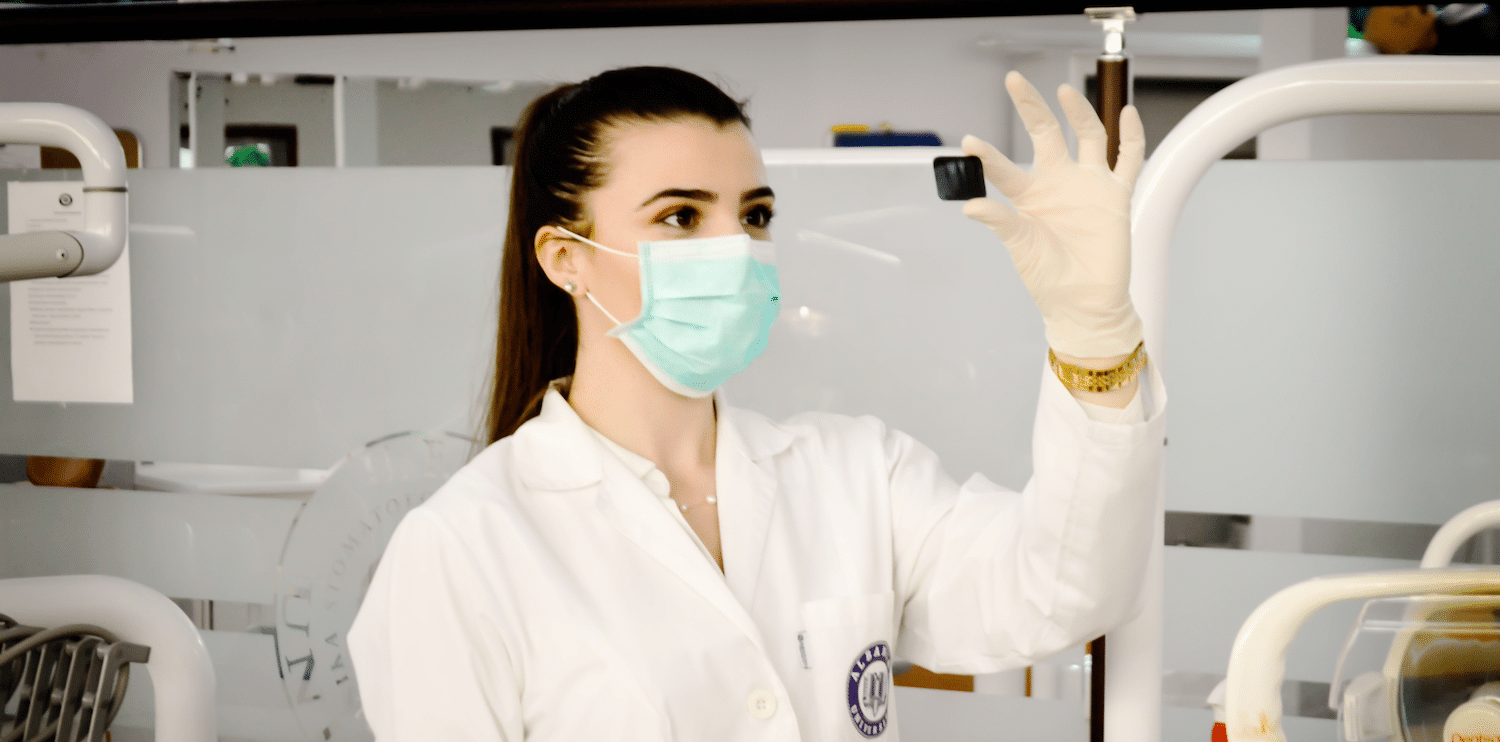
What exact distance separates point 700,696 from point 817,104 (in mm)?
1055

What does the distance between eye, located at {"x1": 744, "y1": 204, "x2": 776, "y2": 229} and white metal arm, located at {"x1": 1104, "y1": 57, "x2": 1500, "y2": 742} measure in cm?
38

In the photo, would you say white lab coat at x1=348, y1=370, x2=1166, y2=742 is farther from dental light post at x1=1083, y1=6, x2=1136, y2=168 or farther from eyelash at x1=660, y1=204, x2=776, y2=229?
dental light post at x1=1083, y1=6, x2=1136, y2=168

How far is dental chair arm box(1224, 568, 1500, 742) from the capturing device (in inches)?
36.0

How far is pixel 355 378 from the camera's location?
1711 millimetres

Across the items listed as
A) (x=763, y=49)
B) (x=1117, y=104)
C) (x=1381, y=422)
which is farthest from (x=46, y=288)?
(x=1381, y=422)

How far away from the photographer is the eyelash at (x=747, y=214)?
110cm

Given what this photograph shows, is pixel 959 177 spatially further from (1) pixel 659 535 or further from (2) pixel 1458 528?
(2) pixel 1458 528

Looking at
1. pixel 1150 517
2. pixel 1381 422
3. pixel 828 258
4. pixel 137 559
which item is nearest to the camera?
pixel 1150 517

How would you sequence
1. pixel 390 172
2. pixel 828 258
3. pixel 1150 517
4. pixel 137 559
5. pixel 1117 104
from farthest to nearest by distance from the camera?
pixel 137 559 → pixel 390 172 → pixel 828 258 → pixel 1117 104 → pixel 1150 517

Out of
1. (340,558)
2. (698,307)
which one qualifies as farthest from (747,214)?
(340,558)

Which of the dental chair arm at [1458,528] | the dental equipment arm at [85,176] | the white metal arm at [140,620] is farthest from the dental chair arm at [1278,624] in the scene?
the dental equipment arm at [85,176]

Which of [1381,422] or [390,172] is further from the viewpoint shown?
[390,172]

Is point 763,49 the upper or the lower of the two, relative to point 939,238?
upper

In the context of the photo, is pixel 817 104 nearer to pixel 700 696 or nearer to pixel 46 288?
pixel 700 696
